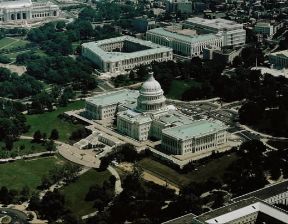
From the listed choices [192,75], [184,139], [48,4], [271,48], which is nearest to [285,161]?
[184,139]

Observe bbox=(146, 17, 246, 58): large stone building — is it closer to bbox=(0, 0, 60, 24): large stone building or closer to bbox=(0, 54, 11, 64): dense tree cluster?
bbox=(0, 54, 11, 64): dense tree cluster

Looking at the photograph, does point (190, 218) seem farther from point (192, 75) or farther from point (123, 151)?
point (192, 75)

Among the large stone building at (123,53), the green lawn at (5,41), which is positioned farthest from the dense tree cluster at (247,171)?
the green lawn at (5,41)

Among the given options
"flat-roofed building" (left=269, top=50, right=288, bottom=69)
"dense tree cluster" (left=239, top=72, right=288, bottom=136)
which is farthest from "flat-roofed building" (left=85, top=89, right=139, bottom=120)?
"flat-roofed building" (left=269, top=50, right=288, bottom=69)

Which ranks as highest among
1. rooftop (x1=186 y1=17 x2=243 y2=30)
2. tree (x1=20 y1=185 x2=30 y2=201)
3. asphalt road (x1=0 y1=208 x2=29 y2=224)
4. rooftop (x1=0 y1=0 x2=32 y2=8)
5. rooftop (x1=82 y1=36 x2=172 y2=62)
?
rooftop (x1=186 y1=17 x2=243 y2=30)

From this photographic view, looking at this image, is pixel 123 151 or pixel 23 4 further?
pixel 23 4

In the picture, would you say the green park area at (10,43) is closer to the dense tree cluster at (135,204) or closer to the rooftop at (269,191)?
the dense tree cluster at (135,204)
